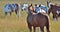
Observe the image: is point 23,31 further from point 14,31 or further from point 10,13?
point 10,13

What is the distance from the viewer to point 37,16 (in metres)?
11.1

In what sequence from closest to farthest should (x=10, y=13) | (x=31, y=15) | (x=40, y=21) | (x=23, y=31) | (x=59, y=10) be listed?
(x=40, y=21), (x=31, y=15), (x=23, y=31), (x=59, y=10), (x=10, y=13)

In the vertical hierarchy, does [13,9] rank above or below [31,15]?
below

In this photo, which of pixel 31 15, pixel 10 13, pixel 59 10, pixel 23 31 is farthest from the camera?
pixel 10 13

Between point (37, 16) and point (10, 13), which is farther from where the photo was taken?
point (10, 13)

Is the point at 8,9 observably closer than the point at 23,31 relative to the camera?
No

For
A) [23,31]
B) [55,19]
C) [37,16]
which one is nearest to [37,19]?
[37,16]

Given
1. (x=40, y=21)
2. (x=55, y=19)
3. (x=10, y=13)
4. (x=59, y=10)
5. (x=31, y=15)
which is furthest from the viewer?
(x=10, y=13)

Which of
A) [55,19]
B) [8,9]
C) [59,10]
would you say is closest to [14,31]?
[55,19]

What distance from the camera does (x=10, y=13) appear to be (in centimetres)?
2373

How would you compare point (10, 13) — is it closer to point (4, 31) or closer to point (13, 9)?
point (13, 9)

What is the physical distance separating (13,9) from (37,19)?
13.0 m

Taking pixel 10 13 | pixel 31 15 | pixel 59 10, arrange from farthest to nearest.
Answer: pixel 10 13 → pixel 59 10 → pixel 31 15

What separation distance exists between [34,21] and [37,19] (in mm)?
323
